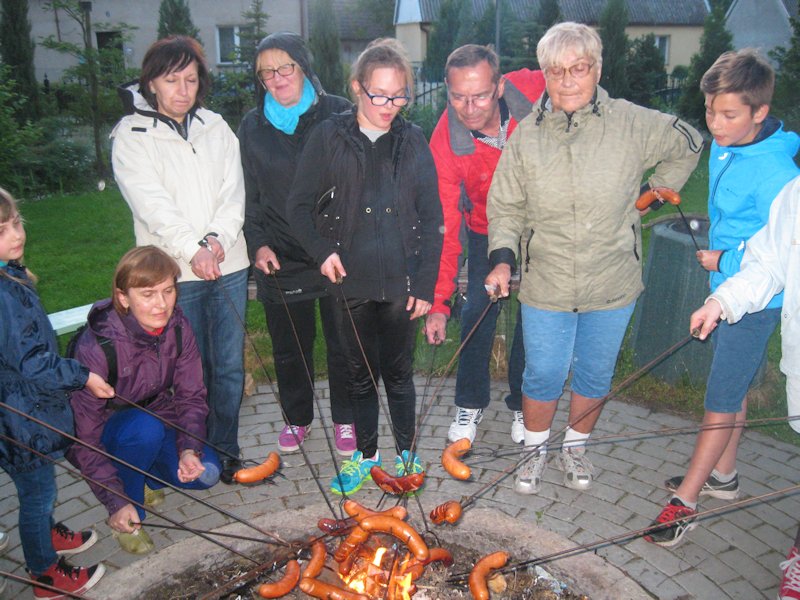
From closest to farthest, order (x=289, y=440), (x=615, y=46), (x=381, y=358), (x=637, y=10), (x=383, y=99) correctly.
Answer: (x=383, y=99)
(x=381, y=358)
(x=289, y=440)
(x=615, y=46)
(x=637, y=10)

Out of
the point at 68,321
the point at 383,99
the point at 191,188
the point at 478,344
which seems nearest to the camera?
the point at 383,99

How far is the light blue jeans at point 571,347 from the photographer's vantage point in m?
3.64

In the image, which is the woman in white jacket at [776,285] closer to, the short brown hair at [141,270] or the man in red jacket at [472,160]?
the man in red jacket at [472,160]

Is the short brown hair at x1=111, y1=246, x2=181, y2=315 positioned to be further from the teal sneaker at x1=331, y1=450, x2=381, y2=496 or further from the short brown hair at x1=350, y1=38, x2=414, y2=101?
the teal sneaker at x1=331, y1=450, x2=381, y2=496

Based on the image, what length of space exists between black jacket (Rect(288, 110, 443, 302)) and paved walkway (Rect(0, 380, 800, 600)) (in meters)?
0.71

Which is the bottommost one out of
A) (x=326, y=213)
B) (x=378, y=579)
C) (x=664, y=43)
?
(x=378, y=579)

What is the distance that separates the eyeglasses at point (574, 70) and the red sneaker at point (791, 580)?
7.82 ft

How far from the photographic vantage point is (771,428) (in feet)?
15.3

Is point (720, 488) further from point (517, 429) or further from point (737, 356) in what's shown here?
point (517, 429)

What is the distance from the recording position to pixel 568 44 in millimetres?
3178

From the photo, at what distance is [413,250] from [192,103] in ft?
4.49

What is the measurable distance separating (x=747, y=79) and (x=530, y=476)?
230 cm

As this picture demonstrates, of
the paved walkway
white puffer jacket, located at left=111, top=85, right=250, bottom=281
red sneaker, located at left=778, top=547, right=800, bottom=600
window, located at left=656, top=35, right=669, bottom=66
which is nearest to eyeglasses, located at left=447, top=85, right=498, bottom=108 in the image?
white puffer jacket, located at left=111, top=85, right=250, bottom=281

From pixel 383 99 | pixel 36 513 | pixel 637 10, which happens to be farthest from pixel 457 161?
pixel 637 10
